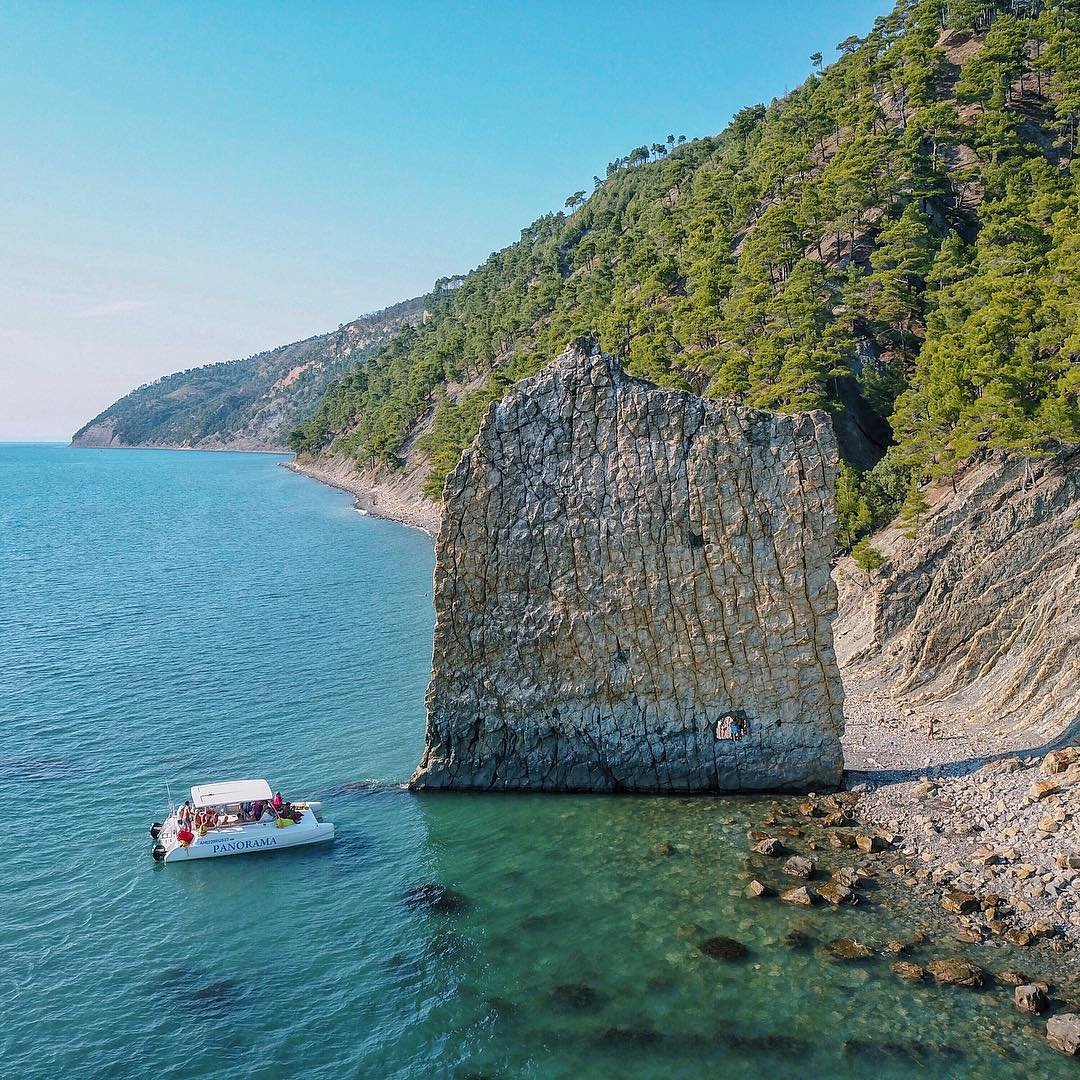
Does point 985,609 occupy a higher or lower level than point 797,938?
higher

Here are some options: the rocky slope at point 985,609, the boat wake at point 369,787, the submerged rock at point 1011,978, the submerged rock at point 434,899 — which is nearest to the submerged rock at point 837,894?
the submerged rock at point 1011,978

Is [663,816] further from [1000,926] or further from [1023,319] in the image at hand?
[1023,319]

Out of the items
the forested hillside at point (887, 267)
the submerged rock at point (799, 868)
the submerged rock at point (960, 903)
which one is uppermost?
the forested hillside at point (887, 267)

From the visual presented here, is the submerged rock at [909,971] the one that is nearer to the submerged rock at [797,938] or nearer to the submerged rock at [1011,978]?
the submerged rock at [1011,978]

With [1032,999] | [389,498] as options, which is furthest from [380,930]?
[389,498]

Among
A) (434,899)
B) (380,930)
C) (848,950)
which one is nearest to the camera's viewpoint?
(848,950)

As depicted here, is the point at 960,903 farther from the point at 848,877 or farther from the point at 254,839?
the point at 254,839

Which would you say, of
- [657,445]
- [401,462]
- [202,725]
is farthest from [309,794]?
[401,462]
